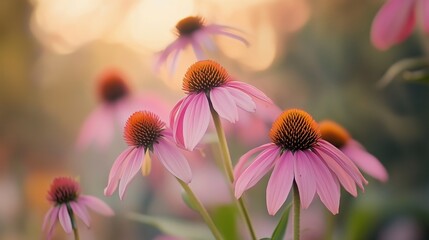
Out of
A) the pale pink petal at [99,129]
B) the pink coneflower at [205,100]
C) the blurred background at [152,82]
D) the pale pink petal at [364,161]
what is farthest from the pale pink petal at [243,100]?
the blurred background at [152,82]

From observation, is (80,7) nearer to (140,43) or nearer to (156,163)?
(140,43)

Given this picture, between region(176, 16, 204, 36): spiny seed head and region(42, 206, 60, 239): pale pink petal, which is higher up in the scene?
region(176, 16, 204, 36): spiny seed head

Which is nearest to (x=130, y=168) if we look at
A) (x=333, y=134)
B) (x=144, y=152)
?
(x=144, y=152)

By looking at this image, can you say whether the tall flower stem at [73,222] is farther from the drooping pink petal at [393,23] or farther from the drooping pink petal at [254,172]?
the drooping pink petal at [393,23]

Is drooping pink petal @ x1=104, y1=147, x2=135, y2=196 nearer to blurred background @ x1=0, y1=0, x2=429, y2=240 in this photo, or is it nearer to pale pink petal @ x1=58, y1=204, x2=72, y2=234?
pale pink petal @ x1=58, y1=204, x2=72, y2=234

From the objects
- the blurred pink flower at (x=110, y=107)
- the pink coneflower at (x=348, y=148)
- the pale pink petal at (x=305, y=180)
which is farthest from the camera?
the blurred pink flower at (x=110, y=107)

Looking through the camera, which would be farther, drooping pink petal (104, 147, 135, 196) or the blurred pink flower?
the blurred pink flower

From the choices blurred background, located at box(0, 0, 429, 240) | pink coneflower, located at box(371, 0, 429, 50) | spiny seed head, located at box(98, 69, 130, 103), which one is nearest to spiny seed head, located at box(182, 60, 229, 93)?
pink coneflower, located at box(371, 0, 429, 50)
